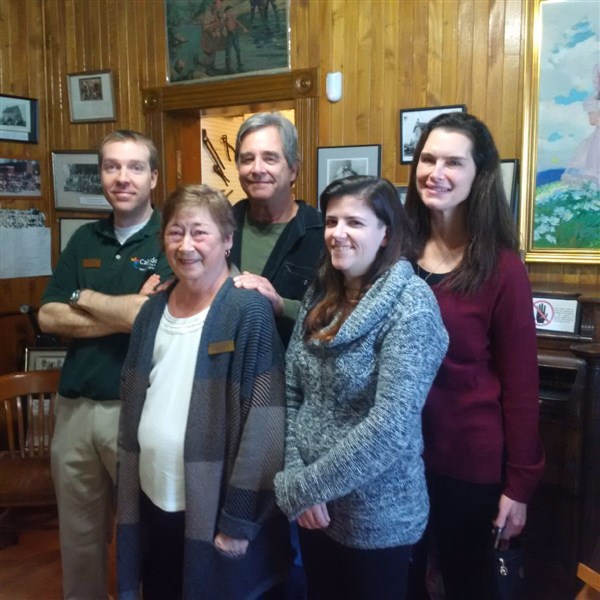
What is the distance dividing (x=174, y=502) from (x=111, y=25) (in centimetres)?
299

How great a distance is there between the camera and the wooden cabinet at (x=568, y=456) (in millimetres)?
1760

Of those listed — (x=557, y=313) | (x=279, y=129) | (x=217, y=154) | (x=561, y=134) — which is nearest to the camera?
(x=279, y=129)

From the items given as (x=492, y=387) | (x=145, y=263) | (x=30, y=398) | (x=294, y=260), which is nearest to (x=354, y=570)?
(x=492, y=387)

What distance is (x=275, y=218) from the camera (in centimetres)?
164

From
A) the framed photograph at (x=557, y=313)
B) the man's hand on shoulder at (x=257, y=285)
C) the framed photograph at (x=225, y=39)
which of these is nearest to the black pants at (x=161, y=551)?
the man's hand on shoulder at (x=257, y=285)

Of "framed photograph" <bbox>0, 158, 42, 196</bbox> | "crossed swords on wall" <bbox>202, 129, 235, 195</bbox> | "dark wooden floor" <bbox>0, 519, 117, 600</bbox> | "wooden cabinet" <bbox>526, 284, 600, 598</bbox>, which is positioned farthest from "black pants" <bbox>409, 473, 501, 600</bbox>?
"crossed swords on wall" <bbox>202, 129, 235, 195</bbox>

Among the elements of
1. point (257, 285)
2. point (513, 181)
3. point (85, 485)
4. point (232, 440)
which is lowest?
point (85, 485)

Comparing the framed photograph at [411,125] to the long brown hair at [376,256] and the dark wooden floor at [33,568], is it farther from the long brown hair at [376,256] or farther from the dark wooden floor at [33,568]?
the dark wooden floor at [33,568]

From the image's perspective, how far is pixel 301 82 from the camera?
289cm

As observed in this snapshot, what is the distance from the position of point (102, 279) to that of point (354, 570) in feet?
3.45

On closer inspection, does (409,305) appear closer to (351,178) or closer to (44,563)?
(351,178)

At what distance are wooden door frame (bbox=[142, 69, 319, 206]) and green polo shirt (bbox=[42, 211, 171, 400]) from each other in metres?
1.32

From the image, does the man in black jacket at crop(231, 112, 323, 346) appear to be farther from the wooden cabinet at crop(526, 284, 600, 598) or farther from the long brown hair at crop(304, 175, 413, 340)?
the wooden cabinet at crop(526, 284, 600, 598)

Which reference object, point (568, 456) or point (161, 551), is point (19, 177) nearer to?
point (161, 551)
